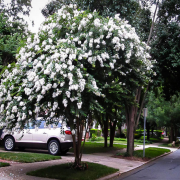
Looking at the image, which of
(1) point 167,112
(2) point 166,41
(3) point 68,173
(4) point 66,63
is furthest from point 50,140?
(1) point 167,112

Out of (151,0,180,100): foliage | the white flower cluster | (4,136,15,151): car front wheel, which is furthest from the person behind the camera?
(151,0,180,100): foliage

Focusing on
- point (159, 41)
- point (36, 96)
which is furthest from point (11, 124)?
point (159, 41)

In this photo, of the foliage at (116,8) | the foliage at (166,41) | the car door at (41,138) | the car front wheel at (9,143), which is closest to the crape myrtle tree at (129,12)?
the foliage at (116,8)

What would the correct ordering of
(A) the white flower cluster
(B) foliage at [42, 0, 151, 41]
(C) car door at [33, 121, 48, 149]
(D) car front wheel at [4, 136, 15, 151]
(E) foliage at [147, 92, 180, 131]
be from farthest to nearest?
(E) foliage at [147, 92, 180, 131] → (B) foliage at [42, 0, 151, 41] → (D) car front wheel at [4, 136, 15, 151] → (C) car door at [33, 121, 48, 149] → (A) the white flower cluster

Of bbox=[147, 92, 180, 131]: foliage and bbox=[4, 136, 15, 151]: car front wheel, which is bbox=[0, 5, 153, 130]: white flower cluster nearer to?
bbox=[4, 136, 15, 151]: car front wheel

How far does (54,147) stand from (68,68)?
6752 mm

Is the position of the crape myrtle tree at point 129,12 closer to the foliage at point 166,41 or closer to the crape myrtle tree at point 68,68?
the foliage at point 166,41

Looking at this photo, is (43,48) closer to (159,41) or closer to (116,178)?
(116,178)

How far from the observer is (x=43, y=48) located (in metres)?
7.13

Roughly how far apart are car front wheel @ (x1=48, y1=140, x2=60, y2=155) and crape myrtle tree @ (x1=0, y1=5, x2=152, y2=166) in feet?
15.3

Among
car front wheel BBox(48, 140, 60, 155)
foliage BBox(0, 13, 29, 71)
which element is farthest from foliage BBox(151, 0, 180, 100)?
foliage BBox(0, 13, 29, 71)

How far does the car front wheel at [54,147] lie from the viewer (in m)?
12.0

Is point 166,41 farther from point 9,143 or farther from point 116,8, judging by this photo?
point 9,143

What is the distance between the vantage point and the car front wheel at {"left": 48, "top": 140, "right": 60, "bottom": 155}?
39.3ft
